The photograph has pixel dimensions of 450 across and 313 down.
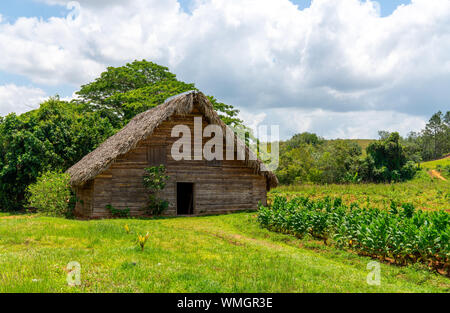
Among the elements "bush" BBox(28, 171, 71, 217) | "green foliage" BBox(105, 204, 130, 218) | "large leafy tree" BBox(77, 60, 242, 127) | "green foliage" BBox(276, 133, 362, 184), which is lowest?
"green foliage" BBox(105, 204, 130, 218)

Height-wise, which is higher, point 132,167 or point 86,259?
point 132,167

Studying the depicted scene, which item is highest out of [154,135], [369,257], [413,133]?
[413,133]

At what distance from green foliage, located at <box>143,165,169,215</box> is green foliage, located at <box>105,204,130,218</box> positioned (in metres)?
0.97

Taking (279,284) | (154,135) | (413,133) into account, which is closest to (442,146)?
(413,133)

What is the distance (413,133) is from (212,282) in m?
106

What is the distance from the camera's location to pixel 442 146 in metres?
82.9

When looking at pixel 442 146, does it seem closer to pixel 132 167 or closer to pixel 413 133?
pixel 413 133

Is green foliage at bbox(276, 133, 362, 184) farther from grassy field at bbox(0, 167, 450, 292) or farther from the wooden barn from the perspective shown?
grassy field at bbox(0, 167, 450, 292)

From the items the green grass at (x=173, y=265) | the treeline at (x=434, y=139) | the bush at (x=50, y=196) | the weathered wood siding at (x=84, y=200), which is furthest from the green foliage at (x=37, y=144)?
the treeline at (x=434, y=139)

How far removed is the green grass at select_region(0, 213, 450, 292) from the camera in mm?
5230

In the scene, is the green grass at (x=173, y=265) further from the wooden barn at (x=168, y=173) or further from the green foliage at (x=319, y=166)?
the green foliage at (x=319, y=166)

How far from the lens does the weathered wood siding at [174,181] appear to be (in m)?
15.7

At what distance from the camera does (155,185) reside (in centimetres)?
1611

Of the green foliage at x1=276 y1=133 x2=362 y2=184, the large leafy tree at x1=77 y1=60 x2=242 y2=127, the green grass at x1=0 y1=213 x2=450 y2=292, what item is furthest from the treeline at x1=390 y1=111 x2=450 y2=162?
the green grass at x1=0 y1=213 x2=450 y2=292
